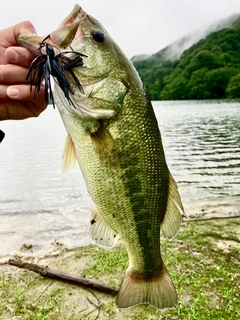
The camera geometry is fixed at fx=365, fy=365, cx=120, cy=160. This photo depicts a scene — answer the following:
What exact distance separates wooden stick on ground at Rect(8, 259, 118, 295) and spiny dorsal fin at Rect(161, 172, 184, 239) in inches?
124

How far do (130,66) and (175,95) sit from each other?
114m

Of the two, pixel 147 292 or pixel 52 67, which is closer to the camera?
pixel 52 67

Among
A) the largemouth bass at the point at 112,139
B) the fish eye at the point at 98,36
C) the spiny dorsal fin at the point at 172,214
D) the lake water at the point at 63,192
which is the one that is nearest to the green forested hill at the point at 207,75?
the lake water at the point at 63,192

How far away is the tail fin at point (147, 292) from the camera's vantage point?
276 cm

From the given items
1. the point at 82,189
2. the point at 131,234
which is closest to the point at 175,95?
the point at 82,189

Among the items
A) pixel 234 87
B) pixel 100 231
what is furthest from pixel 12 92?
pixel 234 87

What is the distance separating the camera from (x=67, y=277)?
594cm

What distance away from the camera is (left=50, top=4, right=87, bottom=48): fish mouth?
7.14 feet

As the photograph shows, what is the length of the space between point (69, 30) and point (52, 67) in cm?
34

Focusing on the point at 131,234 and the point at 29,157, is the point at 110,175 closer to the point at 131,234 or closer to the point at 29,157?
the point at 131,234

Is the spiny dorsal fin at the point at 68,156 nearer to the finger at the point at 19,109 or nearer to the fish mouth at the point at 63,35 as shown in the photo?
the finger at the point at 19,109

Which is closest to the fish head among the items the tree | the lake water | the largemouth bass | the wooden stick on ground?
the largemouth bass

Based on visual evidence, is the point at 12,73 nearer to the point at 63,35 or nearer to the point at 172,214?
the point at 63,35

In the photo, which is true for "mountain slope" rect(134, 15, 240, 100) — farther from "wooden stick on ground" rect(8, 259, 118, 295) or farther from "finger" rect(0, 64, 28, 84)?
"finger" rect(0, 64, 28, 84)
